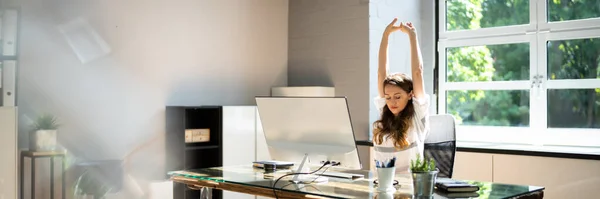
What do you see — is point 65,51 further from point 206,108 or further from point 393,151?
point 393,151

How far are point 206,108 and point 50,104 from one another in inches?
40.8

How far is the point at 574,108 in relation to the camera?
4.48 meters

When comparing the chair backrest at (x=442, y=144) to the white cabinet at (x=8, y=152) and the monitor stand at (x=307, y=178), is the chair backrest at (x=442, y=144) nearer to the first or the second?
the monitor stand at (x=307, y=178)

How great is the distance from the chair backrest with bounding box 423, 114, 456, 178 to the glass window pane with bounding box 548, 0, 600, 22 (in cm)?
166

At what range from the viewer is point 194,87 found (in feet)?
15.3

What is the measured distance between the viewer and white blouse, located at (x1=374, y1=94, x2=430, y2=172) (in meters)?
3.05

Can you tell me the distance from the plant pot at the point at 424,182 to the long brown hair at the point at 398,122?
59cm

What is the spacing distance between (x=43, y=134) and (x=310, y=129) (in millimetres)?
1774

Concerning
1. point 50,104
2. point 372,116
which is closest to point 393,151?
point 372,116

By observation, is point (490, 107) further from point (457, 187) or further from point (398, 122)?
point (457, 187)

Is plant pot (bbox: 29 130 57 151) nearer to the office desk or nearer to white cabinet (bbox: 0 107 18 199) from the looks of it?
white cabinet (bbox: 0 107 18 199)

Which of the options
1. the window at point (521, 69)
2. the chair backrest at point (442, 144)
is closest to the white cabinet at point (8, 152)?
the chair backrest at point (442, 144)

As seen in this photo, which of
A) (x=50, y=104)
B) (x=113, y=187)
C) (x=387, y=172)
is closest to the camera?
(x=387, y=172)

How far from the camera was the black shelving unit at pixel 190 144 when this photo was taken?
4504 mm
